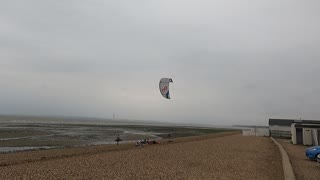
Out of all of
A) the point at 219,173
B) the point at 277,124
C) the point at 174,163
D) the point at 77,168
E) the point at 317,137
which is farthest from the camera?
the point at 277,124

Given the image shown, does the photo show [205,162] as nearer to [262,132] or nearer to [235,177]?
[235,177]

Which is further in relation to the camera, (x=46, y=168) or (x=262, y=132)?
(x=262, y=132)

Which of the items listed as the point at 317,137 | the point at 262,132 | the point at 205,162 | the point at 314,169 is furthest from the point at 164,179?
the point at 262,132

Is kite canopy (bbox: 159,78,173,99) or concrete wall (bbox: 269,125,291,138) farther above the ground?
kite canopy (bbox: 159,78,173,99)

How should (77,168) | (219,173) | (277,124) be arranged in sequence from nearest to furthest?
(219,173) < (77,168) < (277,124)

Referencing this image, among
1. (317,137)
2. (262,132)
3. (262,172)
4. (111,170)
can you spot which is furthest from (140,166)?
(262,132)

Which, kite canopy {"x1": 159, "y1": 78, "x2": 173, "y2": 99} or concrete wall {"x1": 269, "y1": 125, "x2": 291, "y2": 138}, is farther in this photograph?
concrete wall {"x1": 269, "y1": 125, "x2": 291, "y2": 138}

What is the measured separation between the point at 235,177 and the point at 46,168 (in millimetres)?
10028

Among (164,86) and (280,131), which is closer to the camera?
(164,86)

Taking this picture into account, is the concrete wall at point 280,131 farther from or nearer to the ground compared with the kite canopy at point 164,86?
nearer to the ground

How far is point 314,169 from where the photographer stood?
1855 cm

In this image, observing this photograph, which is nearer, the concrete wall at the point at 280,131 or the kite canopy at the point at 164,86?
the kite canopy at the point at 164,86

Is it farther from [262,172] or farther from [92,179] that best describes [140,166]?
[262,172]

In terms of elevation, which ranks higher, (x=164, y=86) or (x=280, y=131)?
(x=164, y=86)
